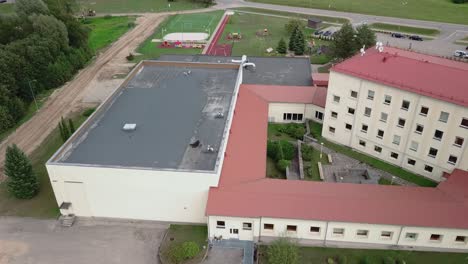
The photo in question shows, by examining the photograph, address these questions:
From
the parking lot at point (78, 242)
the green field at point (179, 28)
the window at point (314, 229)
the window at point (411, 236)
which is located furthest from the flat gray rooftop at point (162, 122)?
the green field at point (179, 28)

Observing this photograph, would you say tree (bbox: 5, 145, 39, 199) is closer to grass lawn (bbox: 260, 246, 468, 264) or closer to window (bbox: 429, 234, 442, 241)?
grass lawn (bbox: 260, 246, 468, 264)

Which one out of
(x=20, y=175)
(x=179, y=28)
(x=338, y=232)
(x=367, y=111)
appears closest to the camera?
(x=338, y=232)

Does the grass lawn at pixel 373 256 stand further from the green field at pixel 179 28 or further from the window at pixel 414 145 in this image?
the green field at pixel 179 28

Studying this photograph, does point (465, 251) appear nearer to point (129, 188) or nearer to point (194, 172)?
point (194, 172)

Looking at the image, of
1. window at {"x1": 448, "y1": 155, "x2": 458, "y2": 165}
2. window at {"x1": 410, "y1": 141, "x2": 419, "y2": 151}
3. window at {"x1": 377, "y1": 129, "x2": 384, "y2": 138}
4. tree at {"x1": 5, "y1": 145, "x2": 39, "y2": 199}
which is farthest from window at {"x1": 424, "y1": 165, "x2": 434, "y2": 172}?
tree at {"x1": 5, "y1": 145, "x2": 39, "y2": 199}

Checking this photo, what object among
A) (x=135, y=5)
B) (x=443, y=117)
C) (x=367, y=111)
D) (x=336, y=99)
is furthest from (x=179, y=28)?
(x=443, y=117)

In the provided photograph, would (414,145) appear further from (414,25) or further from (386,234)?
(414,25)

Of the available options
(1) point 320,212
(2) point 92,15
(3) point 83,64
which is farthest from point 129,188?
(2) point 92,15
